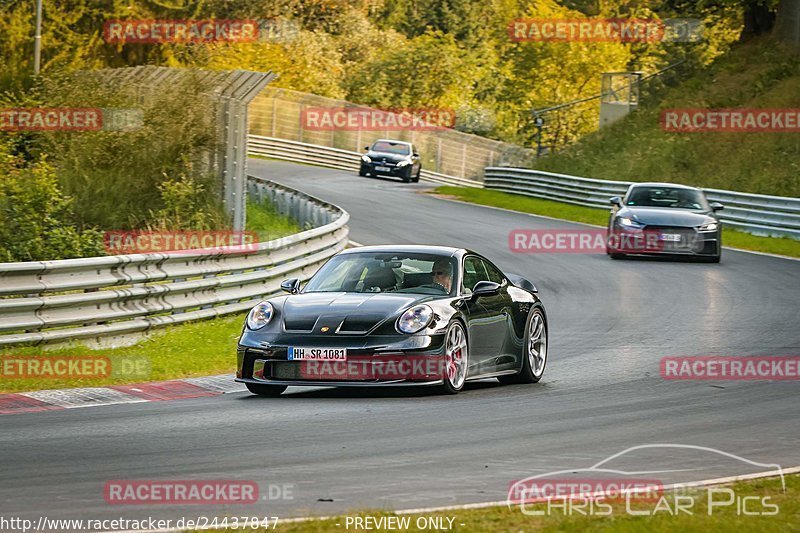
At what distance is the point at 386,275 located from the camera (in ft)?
41.0

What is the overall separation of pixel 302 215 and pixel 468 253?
15.2 meters

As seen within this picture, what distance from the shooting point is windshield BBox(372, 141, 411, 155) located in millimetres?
51688

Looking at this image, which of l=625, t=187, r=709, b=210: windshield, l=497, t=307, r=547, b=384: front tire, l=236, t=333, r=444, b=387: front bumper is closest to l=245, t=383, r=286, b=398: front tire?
l=236, t=333, r=444, b=387: front bumper

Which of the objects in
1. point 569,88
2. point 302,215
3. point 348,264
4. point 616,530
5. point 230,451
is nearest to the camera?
point 616,530

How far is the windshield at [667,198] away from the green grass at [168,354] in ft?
39.3

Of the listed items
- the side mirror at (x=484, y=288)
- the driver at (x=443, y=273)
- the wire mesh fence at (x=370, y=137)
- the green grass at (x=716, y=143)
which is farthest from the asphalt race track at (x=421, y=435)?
the wire mesh fence at (x=370, y=137)

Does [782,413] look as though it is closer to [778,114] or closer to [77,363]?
[77,363]

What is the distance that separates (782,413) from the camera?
10.9 metres

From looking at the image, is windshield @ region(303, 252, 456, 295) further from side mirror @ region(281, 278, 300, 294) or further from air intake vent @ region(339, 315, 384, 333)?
air intake vent @ region(339, 315, 384, 333)

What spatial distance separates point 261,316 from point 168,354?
2.61m

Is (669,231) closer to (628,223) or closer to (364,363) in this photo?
(628,223)

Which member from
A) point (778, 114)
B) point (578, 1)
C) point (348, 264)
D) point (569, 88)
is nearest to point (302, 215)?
point (348, 264)

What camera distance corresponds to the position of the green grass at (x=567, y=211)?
1198 inches

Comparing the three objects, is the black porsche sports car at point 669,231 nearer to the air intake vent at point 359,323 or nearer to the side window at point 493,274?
the side window at point 493,274
